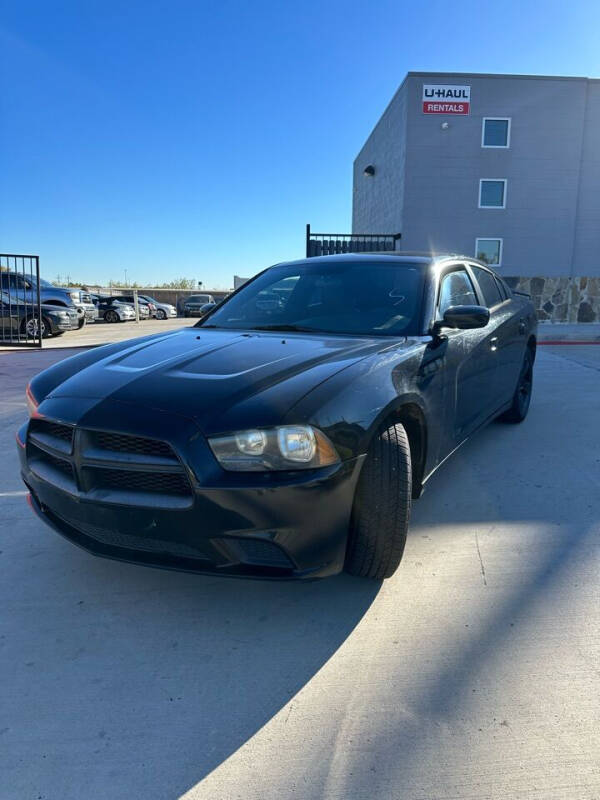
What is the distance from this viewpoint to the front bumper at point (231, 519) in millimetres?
1838

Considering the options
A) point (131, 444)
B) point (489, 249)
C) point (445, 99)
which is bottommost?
point (131, 444)

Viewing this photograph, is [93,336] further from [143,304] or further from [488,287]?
[488,287]

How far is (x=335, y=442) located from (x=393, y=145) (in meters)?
18.6

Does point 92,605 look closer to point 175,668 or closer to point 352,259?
point 175,668

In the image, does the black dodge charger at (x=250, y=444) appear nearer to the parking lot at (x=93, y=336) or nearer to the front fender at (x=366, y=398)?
the front fender at (x=366, y=398)

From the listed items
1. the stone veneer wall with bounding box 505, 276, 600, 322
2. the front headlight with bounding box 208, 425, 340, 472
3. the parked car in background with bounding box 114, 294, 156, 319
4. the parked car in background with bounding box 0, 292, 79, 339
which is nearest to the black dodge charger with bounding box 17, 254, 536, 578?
the front headlight with bounding box 208, 425, 340, 472

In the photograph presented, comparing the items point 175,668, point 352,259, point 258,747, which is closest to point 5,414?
point 352,259

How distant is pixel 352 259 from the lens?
11.7 ft

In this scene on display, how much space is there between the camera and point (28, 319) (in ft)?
44.1

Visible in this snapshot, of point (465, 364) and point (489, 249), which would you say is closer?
point (465, 364)

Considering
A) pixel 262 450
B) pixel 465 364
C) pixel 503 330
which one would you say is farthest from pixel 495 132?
pixel 262 450

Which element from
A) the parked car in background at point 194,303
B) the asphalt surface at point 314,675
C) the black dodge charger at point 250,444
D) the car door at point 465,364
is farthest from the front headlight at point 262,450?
the parked car in background at point 194,303

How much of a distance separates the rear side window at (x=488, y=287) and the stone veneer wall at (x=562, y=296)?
43.0 feet

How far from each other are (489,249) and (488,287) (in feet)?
45.9
